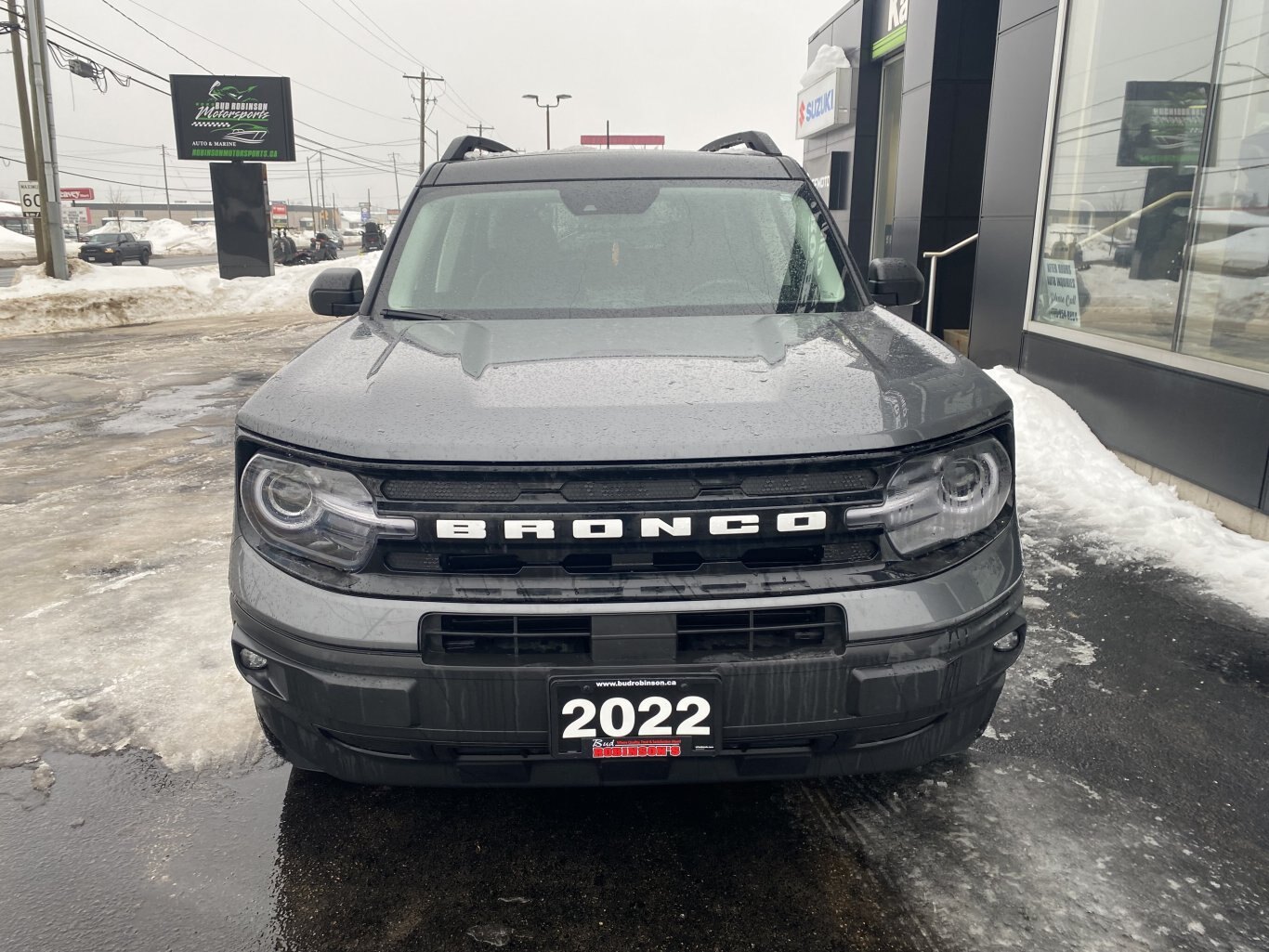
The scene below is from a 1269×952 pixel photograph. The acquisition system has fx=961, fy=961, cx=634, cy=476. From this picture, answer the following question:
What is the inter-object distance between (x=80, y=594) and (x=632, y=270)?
2.94 meters

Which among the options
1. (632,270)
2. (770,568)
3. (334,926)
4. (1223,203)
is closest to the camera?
(770,568)

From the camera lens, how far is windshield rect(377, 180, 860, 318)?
10.1 feet

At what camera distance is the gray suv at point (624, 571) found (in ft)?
6.49

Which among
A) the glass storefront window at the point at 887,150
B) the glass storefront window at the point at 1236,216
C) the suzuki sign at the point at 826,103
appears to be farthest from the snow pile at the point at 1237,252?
the suzuki sign at the point at 826,103

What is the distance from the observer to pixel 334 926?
221cm

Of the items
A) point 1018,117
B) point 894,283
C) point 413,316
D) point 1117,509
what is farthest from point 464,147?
point 1018,117

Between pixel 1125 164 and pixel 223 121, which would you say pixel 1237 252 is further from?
pixel 223 121

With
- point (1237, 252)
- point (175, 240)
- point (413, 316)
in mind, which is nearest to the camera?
point (413, 316)

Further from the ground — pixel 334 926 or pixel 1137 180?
pixel 1137 180

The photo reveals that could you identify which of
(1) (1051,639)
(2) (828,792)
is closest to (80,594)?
(2) (828,792)

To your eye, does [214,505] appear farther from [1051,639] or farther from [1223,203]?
[1223,203]

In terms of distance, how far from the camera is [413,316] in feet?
10.1

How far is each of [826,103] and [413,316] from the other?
16.5 m

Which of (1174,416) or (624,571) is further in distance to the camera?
(1174,416)
